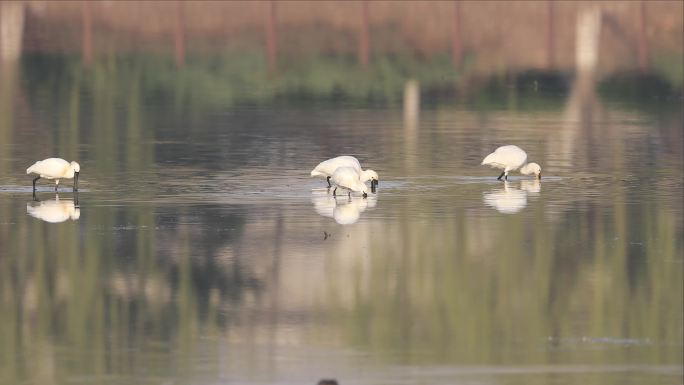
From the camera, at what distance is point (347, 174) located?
63.0 ft

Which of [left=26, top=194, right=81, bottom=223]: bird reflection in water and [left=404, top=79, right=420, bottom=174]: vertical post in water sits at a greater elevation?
[left=404, top=79, right=420, bottom=174]: vertical post in water

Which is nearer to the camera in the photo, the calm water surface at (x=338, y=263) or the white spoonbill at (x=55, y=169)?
the calm water surface at (x=338, y=263)

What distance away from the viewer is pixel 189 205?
18891 millimetres

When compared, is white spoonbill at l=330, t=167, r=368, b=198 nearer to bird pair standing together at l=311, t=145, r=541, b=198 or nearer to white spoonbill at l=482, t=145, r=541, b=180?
bird pair standing together at l=311, t=145, r=541, b=198

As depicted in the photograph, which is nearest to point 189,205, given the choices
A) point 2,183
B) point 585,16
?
point 2,183

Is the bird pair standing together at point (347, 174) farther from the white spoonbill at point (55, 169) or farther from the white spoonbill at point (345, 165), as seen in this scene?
the white spoonbill at point (55, 169)

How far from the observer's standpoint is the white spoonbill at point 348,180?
1912 cm

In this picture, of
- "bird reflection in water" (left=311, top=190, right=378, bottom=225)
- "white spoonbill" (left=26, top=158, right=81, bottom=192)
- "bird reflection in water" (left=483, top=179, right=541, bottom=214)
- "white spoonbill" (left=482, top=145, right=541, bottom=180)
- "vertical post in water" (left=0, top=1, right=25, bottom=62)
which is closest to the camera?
"bird reflection in water" (left=311, top=190, right=378, bottom=225)

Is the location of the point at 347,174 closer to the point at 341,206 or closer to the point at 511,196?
the point at 341,206

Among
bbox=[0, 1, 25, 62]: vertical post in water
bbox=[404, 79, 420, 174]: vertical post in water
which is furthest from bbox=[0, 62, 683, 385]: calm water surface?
bbox=[0, 1, 25, 62]: vertical post in water

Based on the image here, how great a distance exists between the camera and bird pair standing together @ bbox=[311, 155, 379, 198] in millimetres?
19156

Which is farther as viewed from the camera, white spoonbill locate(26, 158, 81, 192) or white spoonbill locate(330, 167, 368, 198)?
white spoonbill locate(26, 158, 81, 192)

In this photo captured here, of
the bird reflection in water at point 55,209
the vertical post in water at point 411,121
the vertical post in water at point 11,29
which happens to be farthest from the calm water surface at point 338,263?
the vertical post in water at point 11,29

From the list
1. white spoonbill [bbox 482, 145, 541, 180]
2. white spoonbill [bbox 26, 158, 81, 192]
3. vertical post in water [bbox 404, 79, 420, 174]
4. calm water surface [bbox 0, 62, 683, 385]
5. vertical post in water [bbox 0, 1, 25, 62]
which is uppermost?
vertical post in water [bbox 0, 1, 25, 62]
